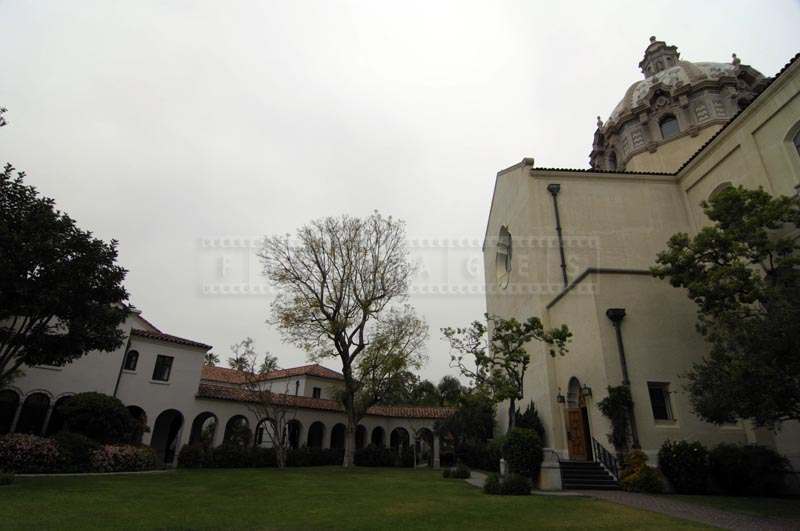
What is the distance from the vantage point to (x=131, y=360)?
2438 centimetres

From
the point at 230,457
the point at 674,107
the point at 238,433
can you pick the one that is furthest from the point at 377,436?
the point at 674,107

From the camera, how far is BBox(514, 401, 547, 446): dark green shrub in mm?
18219

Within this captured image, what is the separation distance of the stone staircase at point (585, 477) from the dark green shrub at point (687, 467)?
1.61 metres

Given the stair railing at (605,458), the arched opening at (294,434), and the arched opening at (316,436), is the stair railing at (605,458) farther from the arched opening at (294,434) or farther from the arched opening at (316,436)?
the arched opening at (316,436)

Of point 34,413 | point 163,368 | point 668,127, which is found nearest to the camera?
point 34,413

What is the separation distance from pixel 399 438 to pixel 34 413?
27689 millimetres

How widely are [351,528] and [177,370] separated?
893 inches

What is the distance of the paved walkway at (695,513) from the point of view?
7641 mm

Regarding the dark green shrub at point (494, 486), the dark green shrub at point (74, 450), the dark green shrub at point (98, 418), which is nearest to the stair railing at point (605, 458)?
the dark green shrub at point (494, 486)

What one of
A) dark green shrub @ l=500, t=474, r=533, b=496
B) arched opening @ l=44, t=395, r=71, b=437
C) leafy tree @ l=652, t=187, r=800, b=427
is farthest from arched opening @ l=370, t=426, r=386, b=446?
leafy tree @ l=652, t=187, r=800, b=427

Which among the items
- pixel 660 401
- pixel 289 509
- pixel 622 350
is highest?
pixel 622 350

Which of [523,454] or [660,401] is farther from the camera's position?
[660,401]

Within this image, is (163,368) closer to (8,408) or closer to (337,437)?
(8,408)

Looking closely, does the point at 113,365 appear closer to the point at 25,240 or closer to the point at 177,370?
the point at 177,370
